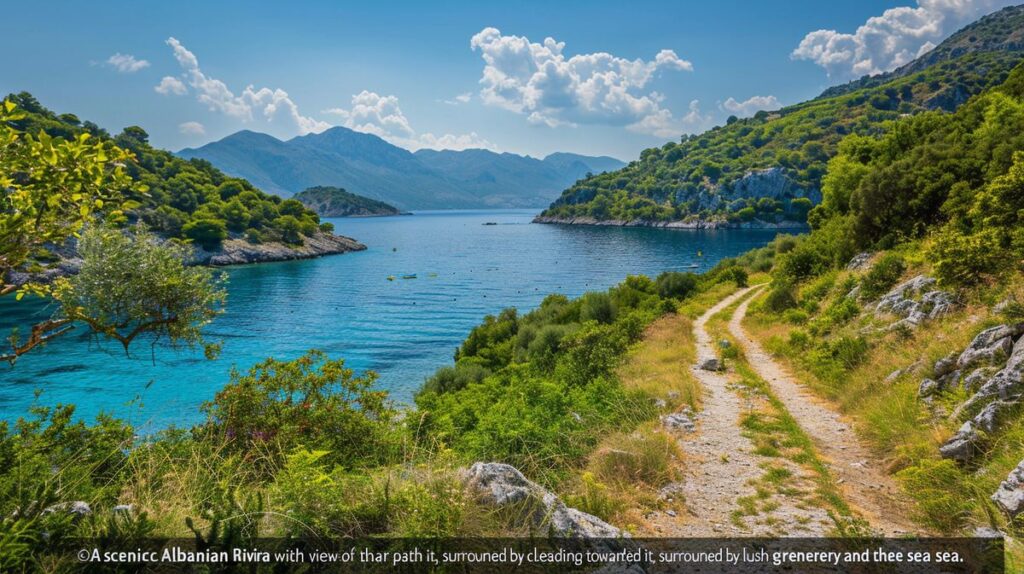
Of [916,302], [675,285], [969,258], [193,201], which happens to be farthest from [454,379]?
[193,201]

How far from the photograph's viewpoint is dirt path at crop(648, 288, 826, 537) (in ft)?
25.4

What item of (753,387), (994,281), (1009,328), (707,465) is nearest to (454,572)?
(707,465)

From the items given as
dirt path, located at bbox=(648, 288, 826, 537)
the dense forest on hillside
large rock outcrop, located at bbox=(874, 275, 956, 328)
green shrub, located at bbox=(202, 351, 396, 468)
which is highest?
the dense forest on hillside

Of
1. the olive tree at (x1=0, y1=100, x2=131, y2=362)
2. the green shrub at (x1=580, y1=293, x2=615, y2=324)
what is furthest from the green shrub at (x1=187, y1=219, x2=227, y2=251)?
the olive tree at (x1=0, y1=100, x2=131, y2=362)

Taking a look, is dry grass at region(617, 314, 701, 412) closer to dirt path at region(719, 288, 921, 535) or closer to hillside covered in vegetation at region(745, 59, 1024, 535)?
dirt path at region(719, 288, 921, 535)

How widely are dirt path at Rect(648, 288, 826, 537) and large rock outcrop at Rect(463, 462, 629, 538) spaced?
169cm

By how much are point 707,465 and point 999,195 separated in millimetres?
13701

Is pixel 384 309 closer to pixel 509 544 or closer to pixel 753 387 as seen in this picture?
pixel 753 387

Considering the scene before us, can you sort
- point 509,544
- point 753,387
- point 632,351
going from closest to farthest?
1. point 509,544
2. point 753,387
3. point 632,351

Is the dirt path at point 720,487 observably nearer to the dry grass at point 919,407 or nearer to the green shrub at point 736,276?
the dry grass at point 919,407

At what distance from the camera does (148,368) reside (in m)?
38.6

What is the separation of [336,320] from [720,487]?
53.0 metres

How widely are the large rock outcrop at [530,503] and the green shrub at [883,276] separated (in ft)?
63.0

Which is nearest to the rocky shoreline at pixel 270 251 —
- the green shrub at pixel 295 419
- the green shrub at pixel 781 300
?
the green shrub at pixel 295 419
